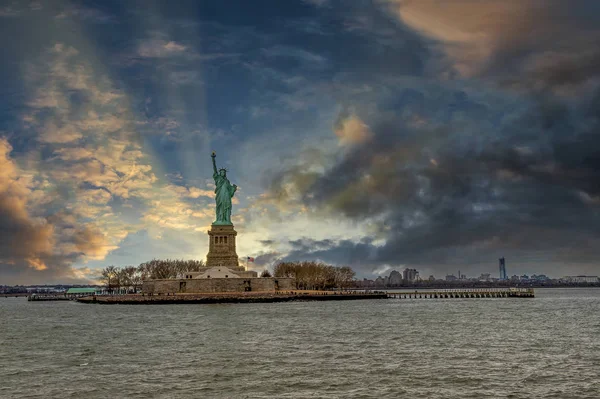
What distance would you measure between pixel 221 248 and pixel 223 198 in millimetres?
10342

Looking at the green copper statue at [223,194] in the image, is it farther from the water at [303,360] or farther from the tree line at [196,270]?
the water at [303,360]

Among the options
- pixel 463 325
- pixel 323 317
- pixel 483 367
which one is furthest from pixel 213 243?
pixel 483 367

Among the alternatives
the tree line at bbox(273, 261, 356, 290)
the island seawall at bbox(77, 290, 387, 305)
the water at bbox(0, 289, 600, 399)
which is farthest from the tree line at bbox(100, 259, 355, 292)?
the water at bbox(0, 289, 600, 399)

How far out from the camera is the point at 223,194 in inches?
4811

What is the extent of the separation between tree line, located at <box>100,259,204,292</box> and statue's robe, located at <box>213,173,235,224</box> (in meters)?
27.9

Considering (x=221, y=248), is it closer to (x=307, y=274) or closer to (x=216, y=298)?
(x=216, y=298)

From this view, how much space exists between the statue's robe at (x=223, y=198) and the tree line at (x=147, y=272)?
2788 cm

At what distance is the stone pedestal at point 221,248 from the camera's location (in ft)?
388

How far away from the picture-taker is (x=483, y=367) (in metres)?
34.2

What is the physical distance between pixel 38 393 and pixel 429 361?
71.6 feet

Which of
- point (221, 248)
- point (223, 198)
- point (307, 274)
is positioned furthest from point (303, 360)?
point (307, 274)

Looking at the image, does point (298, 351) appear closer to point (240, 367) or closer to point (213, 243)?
point (240, 367)

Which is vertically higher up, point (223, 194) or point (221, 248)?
point (223, 194)

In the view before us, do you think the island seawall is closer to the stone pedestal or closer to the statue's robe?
the stone pedestal
